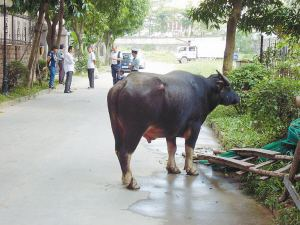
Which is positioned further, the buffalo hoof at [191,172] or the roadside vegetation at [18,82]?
the roadside vegetation at [18,82]

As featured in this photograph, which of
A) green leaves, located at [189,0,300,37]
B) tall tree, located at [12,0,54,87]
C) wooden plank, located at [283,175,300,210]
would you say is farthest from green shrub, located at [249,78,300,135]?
tall tree, located at [12,0,54,87]

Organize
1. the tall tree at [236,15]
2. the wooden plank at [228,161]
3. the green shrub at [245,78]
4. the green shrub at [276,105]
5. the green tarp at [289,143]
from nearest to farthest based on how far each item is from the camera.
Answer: the wooden plank at [228,161]
the green tarp at [289,143]
the green shrub at [276,105]
the green shrub at [245,78]
the tall tree at [236,15]

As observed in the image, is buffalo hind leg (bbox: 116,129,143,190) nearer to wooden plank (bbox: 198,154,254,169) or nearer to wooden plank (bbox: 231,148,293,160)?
wooden plank (bbox: 198,154,254,169)

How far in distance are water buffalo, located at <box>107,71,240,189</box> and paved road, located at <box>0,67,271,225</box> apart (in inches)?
16.2

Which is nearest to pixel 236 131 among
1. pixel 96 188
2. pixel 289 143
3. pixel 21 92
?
pixel 289 143

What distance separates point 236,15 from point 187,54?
147ft

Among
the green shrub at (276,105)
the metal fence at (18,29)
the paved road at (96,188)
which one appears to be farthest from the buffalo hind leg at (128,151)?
the metal fence at (18,29)

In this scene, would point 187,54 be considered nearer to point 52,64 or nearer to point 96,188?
point 52,64

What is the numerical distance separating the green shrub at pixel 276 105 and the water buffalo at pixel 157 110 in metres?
1.38

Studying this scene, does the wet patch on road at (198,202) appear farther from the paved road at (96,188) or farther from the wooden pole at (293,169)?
the wooden pole at (293,169)

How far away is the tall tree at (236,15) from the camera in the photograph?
13.3 m

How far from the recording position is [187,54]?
5822 centimetres

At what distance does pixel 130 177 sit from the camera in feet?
21.2

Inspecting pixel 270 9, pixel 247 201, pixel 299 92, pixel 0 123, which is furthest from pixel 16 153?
pixel 270 9
